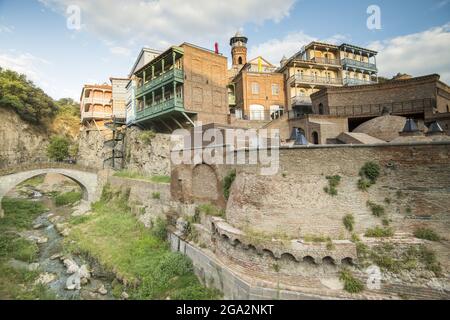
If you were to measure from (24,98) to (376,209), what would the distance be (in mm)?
48019

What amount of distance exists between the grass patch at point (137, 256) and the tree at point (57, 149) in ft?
78.4

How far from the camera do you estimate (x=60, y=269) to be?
14.6 m

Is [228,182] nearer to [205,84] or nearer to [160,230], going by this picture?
[160,230]

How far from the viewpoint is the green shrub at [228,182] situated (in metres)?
11.9

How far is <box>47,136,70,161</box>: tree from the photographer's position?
38.0 metres

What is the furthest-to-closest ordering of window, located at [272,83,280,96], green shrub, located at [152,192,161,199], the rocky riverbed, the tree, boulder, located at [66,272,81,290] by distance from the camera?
the tree < window, located at [272,83,280,96] < green shrub, located at [152,192,161,199] < boulder, located at [66,272,81,290] < the rocky riverbed

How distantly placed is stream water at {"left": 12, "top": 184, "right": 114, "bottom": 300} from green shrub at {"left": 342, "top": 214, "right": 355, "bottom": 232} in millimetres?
11699

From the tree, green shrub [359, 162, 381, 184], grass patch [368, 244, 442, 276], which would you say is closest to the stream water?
grass patch [368, 244, 442, 276]

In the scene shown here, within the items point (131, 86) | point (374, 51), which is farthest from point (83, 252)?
point (374, 51)

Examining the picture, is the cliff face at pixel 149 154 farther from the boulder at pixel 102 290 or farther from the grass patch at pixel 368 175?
the grass patch at pixel 368 175

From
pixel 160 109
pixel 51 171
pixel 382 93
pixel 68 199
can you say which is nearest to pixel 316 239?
pixel 382 93

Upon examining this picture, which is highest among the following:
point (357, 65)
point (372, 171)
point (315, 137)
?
point (357, 65)

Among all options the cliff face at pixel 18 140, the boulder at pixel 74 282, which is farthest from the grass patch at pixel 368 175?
the cliff face at pixel 18 140

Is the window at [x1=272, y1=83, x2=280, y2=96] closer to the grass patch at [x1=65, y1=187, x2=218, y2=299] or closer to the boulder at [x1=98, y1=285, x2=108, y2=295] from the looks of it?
the grass patch at [x1=65, y1=187, x2=218, y2=299]
